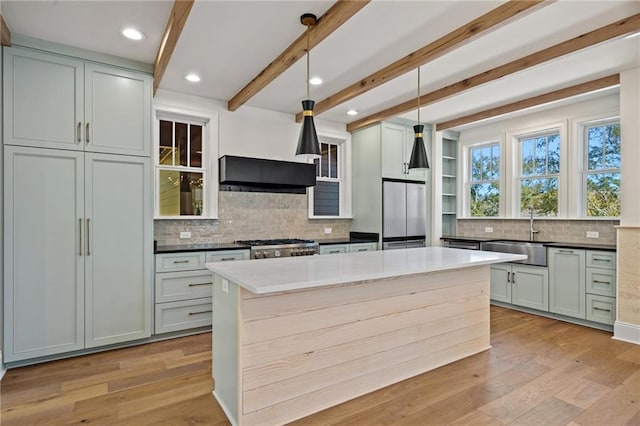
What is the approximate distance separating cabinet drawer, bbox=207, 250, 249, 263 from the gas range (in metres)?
0.10

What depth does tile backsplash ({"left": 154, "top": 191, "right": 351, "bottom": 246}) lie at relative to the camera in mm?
4105

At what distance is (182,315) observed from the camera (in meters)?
3.55

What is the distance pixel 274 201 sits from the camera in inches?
187

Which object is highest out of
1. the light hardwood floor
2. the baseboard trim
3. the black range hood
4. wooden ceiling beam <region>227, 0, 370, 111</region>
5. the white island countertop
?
wooden ceiling beam <region>227, 0, 370, 111</region>

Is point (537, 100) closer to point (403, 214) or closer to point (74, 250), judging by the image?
point (403, 214)

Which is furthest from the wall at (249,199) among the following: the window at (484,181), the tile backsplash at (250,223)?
the window at (484,181)

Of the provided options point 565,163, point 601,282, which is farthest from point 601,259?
point 565,163

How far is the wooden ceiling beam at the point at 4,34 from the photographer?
2.57 meters

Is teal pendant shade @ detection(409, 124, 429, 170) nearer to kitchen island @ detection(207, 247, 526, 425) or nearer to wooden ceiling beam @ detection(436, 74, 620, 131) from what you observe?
kitchen island @ detection(207, 247, 526, 425)

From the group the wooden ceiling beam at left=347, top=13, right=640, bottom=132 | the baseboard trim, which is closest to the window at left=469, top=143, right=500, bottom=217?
the wooden ceiling beam at left=347, top=13, right=640, bottom=132

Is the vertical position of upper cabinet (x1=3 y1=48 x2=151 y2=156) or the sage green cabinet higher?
upper cabinet (x1=3 y1=48 x2=151 y2=156)

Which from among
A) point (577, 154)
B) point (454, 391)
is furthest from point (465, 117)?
point (454, 391)

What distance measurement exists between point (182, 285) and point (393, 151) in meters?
3.34

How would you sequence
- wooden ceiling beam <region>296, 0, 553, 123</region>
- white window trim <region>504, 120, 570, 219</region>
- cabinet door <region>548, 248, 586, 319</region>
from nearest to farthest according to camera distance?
1. wooden ceiling beam <region>296, 0, 553, 123</region>
2. cabinet door <region>548, 248, 586, 319</region>
3. white window trim <region>504, 120, 570, 219</region>
